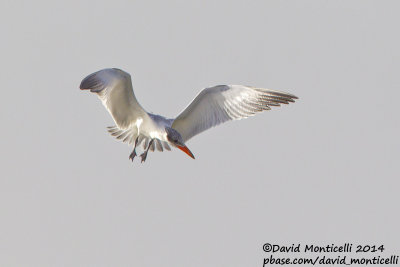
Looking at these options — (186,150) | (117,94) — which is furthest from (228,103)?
(117,94)

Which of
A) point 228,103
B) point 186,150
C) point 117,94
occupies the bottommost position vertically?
point 186,150

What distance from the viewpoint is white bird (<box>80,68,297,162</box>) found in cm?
1903

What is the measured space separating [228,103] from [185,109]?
921 mm

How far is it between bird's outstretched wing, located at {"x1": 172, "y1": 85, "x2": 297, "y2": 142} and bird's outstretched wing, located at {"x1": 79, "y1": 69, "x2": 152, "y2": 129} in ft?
3.25

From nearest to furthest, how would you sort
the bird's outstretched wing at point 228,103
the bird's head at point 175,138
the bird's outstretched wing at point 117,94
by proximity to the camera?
the bird's outstretched wing at point 117,94
the bird's head at point 175,138
the bird's outstretched wing at point 228,103

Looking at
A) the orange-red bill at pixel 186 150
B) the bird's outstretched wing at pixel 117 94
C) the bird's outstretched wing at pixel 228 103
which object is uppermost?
the bird's outstretched wing at pixel 228 103

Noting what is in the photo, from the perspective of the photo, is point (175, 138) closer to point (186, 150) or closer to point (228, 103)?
point (186, 150)

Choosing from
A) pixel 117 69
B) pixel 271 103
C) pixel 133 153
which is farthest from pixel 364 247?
pixel 117 69

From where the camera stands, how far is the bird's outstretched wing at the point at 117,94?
60.9 feet

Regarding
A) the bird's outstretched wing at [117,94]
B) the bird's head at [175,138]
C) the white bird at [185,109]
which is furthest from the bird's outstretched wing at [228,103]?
the bird's outstretched wing at [117,94]

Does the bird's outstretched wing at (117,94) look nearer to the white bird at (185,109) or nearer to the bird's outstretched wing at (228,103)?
the white bird at (185,109)

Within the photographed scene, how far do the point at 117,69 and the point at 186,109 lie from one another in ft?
6.04

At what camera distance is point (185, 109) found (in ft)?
64.0

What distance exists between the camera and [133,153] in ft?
65.6
